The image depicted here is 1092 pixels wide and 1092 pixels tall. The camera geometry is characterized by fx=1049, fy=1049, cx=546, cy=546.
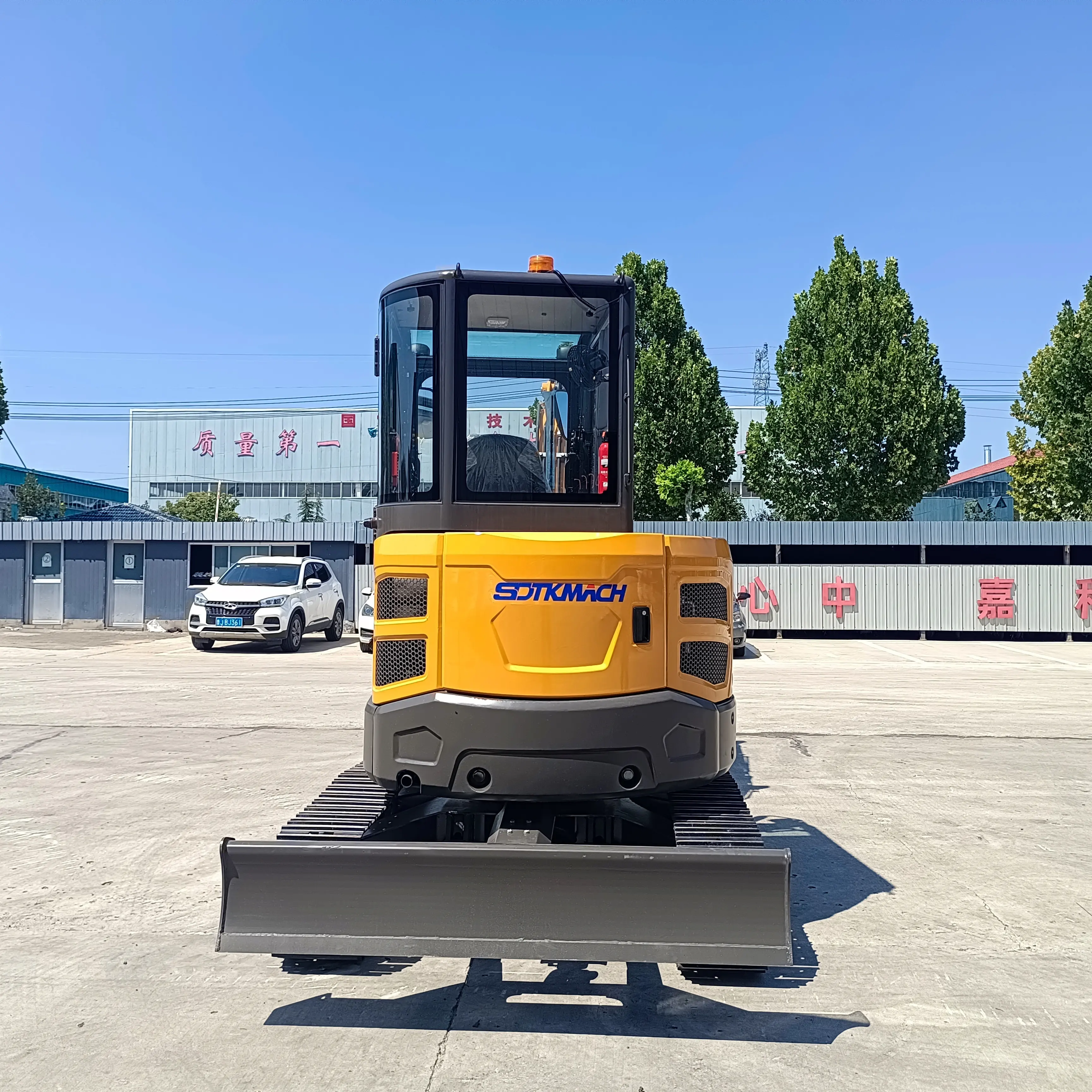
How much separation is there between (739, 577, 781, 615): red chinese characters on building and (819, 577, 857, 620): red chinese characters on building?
3.89ft

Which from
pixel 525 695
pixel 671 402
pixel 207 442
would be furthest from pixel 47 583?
pixel 207 442

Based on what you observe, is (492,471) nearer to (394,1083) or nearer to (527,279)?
(527,279)

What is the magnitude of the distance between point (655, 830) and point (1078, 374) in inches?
1238

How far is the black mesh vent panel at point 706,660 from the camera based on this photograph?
175 inches

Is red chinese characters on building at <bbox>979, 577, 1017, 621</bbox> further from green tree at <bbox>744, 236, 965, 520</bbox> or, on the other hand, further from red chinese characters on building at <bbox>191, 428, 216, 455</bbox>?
red chinese characters on building at <bbox>191, 428, 216, 455</bbox>

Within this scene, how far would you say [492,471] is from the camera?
4859 mm

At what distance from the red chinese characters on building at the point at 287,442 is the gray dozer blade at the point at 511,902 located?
6921cm

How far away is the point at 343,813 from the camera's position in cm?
468

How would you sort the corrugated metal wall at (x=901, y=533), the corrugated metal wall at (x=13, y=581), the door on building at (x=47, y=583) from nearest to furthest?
the corrugated metal wall at (x=901, y=533), the door on building at (x=47, y=583), the corrugated metal wall at (x=13, y=581)

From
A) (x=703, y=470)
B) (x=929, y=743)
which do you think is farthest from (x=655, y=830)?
(x=703, y=470)

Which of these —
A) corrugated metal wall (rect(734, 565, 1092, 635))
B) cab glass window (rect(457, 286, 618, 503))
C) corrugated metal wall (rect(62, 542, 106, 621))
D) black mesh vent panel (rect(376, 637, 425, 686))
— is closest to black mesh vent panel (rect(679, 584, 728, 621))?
cab glass window (rect(457, 286, 618, 503))

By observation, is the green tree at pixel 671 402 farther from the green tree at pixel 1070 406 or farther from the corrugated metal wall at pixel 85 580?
the corrugated metal wall at pixel 85 580

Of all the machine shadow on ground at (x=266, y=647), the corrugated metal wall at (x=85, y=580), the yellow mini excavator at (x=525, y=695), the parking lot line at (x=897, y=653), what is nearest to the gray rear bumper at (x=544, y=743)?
the yellow mini excavator at (x=525, y=695)

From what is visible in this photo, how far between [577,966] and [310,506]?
63893 millimetres
